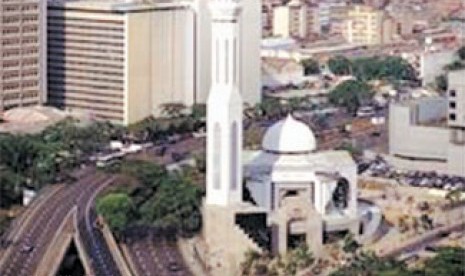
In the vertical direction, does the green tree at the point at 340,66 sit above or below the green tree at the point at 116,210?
above

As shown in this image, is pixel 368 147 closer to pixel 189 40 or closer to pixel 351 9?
pixel 189 40

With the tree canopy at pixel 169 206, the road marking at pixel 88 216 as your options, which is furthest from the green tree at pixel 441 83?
the tree canopy at pixel 169 206

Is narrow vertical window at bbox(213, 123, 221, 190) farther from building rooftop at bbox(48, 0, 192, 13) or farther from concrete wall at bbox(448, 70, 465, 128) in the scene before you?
building rooftop at bbox(48, 0, 192, 13)

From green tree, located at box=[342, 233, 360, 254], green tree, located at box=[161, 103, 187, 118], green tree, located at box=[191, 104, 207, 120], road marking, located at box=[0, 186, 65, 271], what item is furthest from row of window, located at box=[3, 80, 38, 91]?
green tree, located at box=[342, 233, 360, 254]

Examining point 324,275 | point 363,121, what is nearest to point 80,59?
point 363,121

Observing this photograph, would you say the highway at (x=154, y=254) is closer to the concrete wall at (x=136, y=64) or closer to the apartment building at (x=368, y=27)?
the concrete wall at (x=136, y=64)

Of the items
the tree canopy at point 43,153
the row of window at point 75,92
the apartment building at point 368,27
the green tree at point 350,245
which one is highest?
the apartment building at point 368,27

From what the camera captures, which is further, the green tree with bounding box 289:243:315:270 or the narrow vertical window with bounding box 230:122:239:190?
the narrow vertical window with bounding box 230:122:239:190
